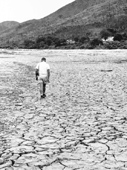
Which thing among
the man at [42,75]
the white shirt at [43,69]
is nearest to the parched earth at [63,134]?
the man at [42,75]

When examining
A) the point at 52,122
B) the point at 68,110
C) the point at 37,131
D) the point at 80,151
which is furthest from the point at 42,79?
the point at 80,151

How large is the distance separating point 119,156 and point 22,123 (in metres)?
3.43

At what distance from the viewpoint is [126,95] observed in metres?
13.4

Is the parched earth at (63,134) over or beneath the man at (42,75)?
beneath

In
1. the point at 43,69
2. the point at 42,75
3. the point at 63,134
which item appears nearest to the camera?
the point at 63,134

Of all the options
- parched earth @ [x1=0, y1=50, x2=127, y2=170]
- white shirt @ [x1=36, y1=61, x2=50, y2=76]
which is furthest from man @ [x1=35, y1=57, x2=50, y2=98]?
parched earth @ [x1=0, y1=50, x2=127, y2=170]

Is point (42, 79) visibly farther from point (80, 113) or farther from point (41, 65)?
point (80, 113)

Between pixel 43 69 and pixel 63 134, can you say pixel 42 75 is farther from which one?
pixel 63 134

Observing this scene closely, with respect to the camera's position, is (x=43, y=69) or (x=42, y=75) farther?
(x=43, y=69)

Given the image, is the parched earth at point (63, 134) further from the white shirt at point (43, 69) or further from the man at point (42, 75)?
the white shirt at point (43, 69)

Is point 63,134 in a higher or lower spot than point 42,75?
lower

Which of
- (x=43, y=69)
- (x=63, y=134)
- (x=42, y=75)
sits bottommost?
(x=63, y=134)

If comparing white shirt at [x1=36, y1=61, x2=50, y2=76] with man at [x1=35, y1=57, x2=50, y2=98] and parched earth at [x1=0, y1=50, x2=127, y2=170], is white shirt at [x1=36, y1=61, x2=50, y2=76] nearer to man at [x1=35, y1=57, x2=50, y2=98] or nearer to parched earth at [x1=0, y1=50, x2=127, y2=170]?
man at [x1=35, y1=57, x2=50, y2=98]

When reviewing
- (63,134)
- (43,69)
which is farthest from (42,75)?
(63,134)
